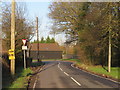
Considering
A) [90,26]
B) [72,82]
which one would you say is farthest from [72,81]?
[90,26]

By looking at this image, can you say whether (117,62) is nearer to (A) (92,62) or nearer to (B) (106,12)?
(A) (92,62)

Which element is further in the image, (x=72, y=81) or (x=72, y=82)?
(x=72, y=81)

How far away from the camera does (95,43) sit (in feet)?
86.8

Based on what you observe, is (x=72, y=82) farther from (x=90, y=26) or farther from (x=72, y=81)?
(x=90, y=26)

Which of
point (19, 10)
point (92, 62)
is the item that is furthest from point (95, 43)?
point (19, 10)

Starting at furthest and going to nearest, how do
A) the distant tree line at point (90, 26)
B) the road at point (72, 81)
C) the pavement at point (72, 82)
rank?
the distant tree line at point (90, 26), the road at point (72, 81), the pavement at point (72, 82)

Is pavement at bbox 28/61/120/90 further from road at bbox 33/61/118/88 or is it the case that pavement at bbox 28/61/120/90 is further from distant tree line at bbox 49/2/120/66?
distant tree line at bbox 49/2/120/66

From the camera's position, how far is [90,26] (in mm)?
31219

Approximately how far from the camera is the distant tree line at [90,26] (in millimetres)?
20000

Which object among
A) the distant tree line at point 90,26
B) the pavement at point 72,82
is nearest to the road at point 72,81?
the pavement at point 72,82

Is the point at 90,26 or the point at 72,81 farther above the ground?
the point at 90,26

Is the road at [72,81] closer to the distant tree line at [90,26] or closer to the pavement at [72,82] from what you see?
the pavement at [72,82]

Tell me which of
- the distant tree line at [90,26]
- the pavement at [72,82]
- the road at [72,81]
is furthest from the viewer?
the distant tree line at [90,26]

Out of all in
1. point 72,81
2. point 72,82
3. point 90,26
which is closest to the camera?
point 72,82
